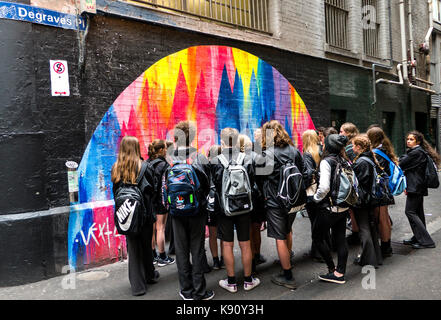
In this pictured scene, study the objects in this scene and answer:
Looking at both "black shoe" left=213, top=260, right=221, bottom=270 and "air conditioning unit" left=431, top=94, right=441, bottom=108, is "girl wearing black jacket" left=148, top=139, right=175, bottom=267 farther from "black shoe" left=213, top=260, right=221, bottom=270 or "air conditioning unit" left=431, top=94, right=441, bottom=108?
"air conditioning unit" left=431, top=94, right=441, bottom=108

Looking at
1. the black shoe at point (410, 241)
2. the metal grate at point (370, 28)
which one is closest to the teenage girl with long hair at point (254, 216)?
the black shoe at point (410, 241)

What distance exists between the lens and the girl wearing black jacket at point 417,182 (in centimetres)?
594

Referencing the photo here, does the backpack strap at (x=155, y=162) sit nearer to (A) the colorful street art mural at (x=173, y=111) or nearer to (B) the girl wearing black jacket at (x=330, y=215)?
(A) the colorful street art mural at (x=173, y=111)

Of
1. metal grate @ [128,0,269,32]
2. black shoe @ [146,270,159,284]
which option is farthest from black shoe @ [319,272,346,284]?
metal grate @ [128,0,269,32]

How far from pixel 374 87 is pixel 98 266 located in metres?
10.2

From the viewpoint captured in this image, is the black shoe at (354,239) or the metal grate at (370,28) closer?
the black shoe at (354,239)

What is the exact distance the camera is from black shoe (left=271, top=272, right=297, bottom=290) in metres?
4.48

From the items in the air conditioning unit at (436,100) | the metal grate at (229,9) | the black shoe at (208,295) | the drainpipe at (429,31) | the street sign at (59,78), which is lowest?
the black shoe at (208,295)

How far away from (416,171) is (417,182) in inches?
6.9

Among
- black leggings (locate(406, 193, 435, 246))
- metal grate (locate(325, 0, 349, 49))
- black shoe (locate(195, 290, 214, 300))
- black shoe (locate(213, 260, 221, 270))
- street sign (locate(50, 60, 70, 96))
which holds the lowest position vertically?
black shoe (locate(195, 290, 214, 300))

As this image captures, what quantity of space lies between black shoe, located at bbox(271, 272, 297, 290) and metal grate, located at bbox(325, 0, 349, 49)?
8.21 metres

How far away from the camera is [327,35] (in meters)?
10.9

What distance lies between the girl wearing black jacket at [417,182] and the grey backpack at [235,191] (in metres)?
3.18
